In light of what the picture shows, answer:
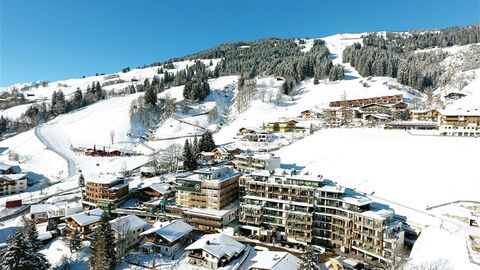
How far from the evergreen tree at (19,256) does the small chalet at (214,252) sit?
58.8 ft

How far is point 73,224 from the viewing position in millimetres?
44906

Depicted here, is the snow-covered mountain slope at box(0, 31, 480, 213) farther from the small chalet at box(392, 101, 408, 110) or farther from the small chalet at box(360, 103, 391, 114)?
the small chalet at box(360, 103, 391, 114)

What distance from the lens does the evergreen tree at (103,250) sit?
33094 millimetres

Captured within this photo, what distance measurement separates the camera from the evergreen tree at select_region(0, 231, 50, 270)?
30.6 meters

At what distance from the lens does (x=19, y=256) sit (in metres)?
31.1

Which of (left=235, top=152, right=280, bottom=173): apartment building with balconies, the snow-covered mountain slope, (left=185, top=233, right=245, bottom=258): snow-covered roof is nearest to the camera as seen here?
(left=185, top=233, right=245, bottom=258): snow-covered roof

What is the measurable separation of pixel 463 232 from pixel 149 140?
3820 inches

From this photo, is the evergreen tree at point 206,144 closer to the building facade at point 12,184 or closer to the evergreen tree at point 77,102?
the building facade at point 12,184

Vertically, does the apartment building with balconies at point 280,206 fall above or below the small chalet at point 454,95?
below

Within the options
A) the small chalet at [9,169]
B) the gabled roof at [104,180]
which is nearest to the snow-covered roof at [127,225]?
the gabled roof at [104,180]

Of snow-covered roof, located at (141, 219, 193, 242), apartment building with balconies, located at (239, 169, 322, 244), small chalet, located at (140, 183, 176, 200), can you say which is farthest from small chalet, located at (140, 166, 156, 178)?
apartment building with balconies, located at (239, 169, 322, 244)

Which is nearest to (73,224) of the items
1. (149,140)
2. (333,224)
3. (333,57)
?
(333,224)

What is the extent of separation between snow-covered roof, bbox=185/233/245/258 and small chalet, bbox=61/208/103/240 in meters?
19.0

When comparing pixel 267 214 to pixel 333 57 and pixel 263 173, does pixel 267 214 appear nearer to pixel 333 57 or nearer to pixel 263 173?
pixel 263 173
